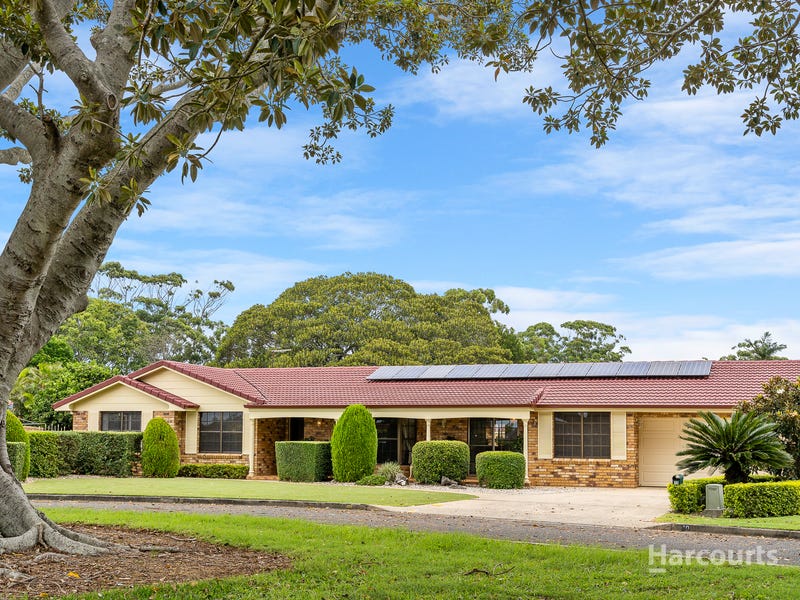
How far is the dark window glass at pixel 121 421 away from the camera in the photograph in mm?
28391

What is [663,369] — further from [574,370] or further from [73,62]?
[73,62]

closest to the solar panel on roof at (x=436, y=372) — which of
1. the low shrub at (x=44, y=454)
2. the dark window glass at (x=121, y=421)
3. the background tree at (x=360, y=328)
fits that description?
the dark window glass at (x=121, y=421)

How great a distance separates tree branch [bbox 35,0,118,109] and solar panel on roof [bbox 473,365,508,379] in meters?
21.9

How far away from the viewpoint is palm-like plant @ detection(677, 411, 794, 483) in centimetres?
1552

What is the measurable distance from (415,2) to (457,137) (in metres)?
11.2

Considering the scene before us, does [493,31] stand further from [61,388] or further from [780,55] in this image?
[61,388]

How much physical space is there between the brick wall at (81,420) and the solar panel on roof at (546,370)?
1486 cm

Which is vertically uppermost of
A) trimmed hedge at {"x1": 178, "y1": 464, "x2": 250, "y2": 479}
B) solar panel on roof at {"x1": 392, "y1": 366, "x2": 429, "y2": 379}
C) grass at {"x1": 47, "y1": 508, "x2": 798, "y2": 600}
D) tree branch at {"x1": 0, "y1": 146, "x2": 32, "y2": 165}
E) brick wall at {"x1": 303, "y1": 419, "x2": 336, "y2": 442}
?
tree branch at {"x1": 0, "y1": 146, "x2": 32, "y2": 165}

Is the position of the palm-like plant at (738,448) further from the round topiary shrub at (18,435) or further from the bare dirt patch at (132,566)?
the round topiary shrub at (18,435)

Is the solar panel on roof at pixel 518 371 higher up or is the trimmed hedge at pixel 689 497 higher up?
the solar panel on roof at pixel 518 371

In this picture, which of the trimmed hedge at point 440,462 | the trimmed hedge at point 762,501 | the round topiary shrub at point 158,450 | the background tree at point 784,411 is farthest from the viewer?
the round topiary shrub at point 158,450

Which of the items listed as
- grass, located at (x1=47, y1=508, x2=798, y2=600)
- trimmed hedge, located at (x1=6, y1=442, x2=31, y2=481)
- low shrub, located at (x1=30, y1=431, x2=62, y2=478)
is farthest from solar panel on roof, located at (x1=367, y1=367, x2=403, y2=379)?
grass, located at (x1=47, y1=508, x2=798, y2=600)

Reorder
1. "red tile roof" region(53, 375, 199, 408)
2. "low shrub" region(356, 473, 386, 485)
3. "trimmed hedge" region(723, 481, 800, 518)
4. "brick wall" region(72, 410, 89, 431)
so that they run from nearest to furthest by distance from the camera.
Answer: "trimmed hedge" region(723, 481, 800, 518) → "low shrub" region(356, 473, 386, 485) → "red tile roof" region(53, 375, 199, 408) → "brick wall" region(72, 410, 89, 431)

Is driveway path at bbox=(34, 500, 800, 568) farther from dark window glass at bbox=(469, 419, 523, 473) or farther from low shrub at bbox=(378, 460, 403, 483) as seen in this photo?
dark window glass at bbox=(469, 419, 523, 473)
